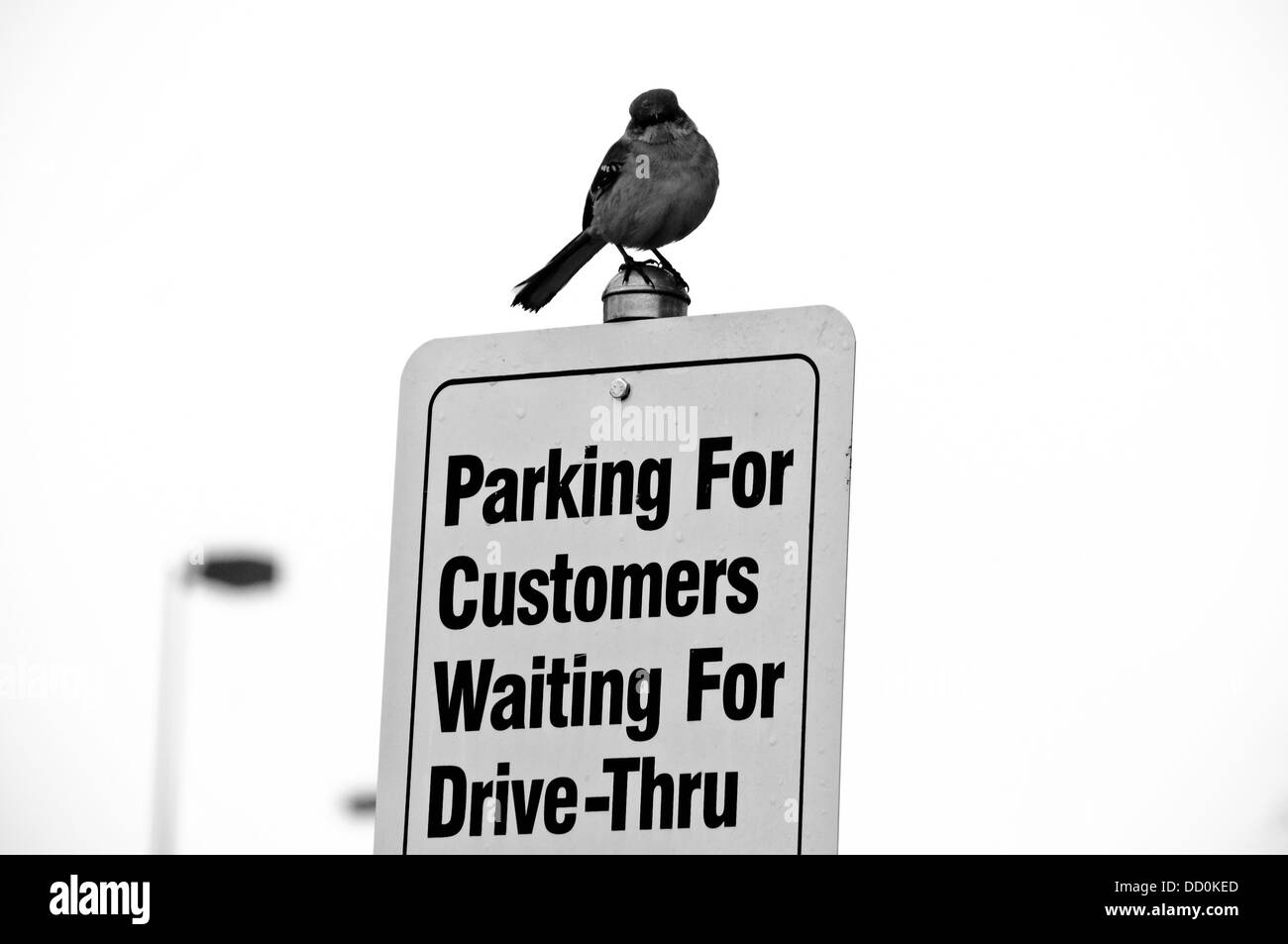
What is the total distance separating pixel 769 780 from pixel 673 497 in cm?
40

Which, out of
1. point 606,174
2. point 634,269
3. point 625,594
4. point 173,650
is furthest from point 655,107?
point 173,650

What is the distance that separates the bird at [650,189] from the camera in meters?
4.02

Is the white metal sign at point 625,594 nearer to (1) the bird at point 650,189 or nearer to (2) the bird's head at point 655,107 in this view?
(1) the bird at point 650,189

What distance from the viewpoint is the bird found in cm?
402

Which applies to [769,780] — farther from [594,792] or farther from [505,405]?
Answer: [505,405]

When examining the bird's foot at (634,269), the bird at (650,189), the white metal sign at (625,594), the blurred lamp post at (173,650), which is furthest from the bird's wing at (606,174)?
the blurred lamp post at (173,650)

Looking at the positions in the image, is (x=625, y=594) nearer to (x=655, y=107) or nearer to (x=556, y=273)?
(x=556, y=273)

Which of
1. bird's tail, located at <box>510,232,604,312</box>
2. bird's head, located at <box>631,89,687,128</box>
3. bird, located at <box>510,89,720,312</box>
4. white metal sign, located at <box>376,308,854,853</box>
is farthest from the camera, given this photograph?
bird's head, located at <box>631,89,687,128</box>

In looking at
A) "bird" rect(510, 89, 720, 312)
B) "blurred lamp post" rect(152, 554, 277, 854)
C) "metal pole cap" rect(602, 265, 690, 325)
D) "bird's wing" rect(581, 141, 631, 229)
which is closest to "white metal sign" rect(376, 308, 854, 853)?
"metal pole cap" rect(602, 265, 690, 325)

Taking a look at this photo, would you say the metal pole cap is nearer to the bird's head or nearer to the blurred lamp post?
the bird's head

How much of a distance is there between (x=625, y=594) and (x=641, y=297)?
1.55 ft

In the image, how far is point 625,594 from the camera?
2.09 meters

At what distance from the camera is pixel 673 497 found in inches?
83.4

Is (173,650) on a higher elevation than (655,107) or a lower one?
lower
